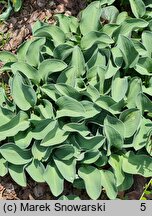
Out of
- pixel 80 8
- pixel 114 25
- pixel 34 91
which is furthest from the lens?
pixel 80 8

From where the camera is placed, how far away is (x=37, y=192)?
293 centimetres

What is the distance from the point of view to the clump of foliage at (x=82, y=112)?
2.74 m

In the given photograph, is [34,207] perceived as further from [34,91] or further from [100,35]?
[100,35]

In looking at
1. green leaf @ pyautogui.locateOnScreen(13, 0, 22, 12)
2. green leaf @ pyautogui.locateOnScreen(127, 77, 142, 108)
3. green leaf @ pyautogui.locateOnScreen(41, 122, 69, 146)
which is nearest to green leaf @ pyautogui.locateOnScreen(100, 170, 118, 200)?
green leaf @ pyautogui.locateOnScreen(41, 122, 69, 146)

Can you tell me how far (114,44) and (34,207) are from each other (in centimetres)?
111

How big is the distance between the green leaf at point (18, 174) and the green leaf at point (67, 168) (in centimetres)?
21

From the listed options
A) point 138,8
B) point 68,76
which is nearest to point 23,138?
point 68,76

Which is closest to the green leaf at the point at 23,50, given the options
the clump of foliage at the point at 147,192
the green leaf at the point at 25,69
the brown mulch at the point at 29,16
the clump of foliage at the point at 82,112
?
the clump of foliage at the point at 82,112

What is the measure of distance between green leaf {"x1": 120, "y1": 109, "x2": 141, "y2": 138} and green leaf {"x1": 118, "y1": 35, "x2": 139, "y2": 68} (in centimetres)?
28

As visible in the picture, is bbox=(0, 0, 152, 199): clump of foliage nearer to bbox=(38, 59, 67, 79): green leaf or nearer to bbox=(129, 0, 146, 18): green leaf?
bbox=(38, 59, 67, 79): green leaf

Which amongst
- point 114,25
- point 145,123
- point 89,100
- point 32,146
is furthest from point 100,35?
point 32,146

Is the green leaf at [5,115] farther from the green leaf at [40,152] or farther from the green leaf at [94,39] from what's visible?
the green leaf at [94,39]

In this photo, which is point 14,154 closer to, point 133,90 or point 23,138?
point 23,138

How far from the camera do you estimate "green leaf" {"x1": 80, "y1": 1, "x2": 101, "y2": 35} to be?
9.77 ft
